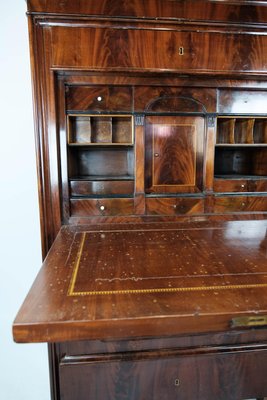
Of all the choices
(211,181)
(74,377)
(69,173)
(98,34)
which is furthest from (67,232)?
(98,34)

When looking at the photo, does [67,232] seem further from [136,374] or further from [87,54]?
[87,54]

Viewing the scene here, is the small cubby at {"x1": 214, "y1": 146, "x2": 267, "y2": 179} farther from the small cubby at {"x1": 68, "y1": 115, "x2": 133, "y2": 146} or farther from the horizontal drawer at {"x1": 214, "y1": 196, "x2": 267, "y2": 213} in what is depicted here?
the small cubby at {"x1": 68, "y1": 115, "x2": 133, "y2": 146}

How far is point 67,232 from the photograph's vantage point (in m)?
1.18

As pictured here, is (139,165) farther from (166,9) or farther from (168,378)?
(168,378)

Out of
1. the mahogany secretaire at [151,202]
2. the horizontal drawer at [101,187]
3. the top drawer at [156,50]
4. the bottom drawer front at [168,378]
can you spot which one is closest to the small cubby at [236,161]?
the mahogany secretaire at [151,202]

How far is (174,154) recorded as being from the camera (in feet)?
4.62

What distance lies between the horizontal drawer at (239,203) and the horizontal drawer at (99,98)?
0.70 meters

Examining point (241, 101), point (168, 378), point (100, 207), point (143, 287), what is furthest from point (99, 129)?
point (168, 378)

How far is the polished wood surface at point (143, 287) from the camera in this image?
0.56 metres

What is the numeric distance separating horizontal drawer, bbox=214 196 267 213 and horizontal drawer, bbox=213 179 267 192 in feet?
0.15

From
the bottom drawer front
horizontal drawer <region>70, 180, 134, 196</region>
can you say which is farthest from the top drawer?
the bottom drawer front

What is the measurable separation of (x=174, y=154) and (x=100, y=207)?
488 millimetres

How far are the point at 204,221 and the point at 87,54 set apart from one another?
39.0 inches

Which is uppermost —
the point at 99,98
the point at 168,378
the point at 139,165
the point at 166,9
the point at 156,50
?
the point at 166,9
